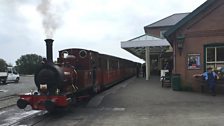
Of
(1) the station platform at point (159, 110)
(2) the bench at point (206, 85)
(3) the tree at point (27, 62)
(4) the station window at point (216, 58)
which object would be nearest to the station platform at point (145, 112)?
(1) the station platform at point (159, 110)

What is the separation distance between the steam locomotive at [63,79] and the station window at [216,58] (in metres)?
6.32

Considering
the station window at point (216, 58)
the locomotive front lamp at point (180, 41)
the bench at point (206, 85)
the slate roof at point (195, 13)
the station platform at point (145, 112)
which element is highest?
the slate roof at point (195, 13)

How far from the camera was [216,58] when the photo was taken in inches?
705

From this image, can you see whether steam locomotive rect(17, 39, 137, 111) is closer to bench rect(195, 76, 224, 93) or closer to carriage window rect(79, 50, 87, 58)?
carriage window rect(79, 50, 87, 58)

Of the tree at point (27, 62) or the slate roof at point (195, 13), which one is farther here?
the tree at point (27, 62)

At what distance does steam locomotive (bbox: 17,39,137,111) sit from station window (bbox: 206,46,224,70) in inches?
249

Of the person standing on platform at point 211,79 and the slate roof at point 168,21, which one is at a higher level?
the slate roof at point 168,21

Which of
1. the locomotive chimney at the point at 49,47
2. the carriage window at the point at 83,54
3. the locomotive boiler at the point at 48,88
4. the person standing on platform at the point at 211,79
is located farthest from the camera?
the person standing on platform at the point at 211,79

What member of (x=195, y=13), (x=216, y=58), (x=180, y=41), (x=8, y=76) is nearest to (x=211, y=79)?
(x=216, y=58)

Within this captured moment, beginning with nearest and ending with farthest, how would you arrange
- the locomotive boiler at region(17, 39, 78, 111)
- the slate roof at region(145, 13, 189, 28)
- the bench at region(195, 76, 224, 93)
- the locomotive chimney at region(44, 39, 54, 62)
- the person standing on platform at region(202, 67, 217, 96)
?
the locomotive boiler at region(17, 39, 78, 111) → the locomotive chimney at region(44, 39, 54, 62) → the person standing on platform at region(202, 67, 217, 96) → the bench at region(195, 76, 224, 93) → the slate roof at region(145, 13, 189, 28)

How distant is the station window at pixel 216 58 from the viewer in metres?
17.9

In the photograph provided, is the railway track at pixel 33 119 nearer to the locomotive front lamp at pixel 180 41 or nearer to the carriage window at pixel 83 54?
the carriage window at pixel 83 54

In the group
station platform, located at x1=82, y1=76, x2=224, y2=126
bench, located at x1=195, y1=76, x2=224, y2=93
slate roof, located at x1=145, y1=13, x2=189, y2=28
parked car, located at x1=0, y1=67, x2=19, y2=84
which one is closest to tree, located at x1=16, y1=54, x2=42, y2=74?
parked car, located at x1=0, y1=67, x2=19, y2=84

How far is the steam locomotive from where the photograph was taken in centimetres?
1141
